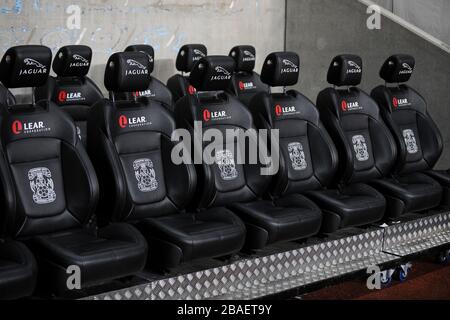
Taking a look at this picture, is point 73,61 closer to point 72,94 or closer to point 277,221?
point 72,94

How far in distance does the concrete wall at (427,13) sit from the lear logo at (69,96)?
12.2 feet

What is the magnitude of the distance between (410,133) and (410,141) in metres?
0.05

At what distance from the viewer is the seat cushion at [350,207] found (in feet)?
15.4

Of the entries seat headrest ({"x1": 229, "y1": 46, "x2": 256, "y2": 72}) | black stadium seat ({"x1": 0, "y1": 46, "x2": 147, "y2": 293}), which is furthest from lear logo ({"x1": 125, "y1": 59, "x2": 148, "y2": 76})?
seat headrest ({"x1": 229, "y1": 46, "x2": 256, "y2": 72})

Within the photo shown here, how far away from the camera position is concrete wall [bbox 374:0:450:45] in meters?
7.83

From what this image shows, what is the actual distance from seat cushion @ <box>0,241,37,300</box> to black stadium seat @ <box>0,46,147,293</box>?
5.0 inches

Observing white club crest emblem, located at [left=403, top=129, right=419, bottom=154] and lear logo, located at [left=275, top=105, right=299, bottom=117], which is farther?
white club crest emblem, located at [left=403, top=129, right=419, bottom=154]

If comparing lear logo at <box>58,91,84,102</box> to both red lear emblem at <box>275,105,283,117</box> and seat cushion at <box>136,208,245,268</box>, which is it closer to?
red lear emblem at <box>275,105,283,117</box>

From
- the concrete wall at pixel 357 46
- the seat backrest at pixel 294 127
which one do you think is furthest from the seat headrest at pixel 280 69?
the concrete wall at pixel 357 46

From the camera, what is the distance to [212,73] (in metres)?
4.43

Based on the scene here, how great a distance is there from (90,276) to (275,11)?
542cm

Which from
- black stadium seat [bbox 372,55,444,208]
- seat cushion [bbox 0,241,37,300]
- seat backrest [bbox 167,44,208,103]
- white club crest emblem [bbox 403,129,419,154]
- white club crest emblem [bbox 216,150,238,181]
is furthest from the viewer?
seat backrest [bbox 167,44,208,103]

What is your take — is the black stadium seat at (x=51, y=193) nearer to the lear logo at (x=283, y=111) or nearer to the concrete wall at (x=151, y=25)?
the lear logo at (x=283, y=111)

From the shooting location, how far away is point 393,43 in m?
7.86
